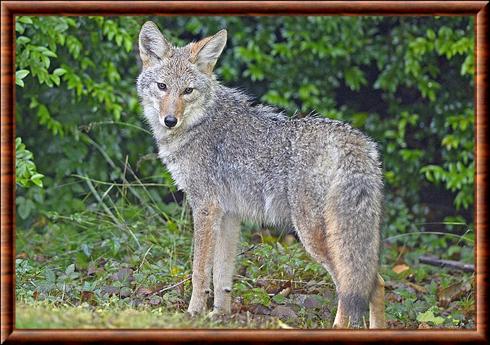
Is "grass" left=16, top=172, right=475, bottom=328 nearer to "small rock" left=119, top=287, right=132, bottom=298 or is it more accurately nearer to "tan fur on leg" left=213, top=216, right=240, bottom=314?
"small rock" left=119, top=287, right=132, bottom=298

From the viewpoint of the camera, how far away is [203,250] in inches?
240

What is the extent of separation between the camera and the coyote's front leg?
238 inches

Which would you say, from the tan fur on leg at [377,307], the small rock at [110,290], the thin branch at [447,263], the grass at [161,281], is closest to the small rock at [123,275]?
the grass at [161,281]

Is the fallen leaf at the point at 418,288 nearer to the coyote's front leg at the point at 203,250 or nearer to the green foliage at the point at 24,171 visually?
the coyote's front leg at the point at 203,250

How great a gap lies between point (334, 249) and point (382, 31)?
565 centimetres

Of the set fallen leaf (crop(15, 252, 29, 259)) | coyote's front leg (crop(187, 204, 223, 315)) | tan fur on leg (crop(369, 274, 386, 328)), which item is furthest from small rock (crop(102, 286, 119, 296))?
tan fur on leg (crop(369, 274, 386, 328))

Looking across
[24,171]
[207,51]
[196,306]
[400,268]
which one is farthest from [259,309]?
[400,268]

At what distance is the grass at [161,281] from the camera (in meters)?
5.42

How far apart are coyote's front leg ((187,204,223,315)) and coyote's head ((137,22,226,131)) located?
0.73 metres

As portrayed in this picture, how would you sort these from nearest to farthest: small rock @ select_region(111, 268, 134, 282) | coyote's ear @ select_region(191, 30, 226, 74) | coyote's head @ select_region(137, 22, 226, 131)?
1. coyote's head @ select_region(137, 22, 226, 131)
2. coyote's ear @ select_region(191, 30, 226, 74)
3. small rock @ select_region(111, 268, 134, 282)

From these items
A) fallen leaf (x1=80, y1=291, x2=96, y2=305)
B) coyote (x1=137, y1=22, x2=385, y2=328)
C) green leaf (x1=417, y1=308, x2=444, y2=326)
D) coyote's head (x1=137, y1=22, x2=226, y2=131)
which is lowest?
green leaf (x1=417, y1=308, x2=444, y2=326)

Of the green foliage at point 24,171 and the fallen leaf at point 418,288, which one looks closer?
the green foliage at point 24,171

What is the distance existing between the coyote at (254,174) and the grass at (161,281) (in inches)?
18.3

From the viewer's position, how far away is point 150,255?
7.39m
